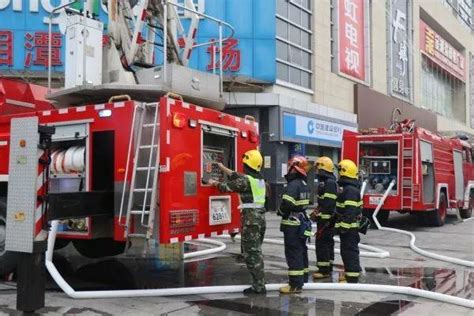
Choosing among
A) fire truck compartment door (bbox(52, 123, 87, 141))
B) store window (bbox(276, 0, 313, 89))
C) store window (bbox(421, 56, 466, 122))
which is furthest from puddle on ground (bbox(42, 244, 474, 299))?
store window (bbox(421, 56, 466, 122))

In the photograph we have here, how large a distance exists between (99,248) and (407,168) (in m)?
7.61

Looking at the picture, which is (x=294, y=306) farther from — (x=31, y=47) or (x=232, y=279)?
(x=31, y=47)

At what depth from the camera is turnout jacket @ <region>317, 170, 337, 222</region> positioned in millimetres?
7160

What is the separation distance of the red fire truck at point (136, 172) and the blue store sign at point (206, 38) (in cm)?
1217

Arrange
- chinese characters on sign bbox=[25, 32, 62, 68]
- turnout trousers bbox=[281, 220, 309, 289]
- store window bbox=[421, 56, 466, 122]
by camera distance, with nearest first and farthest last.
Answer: turnout trousers bbox=[281, 220, 309, 289] → chinese characters on sign bbox=[25, 32, 62, 68] → store window bbox=[421, 56, 466, 122]

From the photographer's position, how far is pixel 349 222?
6.87 metres

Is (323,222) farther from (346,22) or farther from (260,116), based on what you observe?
(346,22)

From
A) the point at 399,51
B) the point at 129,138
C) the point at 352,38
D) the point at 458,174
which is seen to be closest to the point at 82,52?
the point at 129,138

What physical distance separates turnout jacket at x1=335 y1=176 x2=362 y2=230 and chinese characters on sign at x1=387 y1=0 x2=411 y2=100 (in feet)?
80.2

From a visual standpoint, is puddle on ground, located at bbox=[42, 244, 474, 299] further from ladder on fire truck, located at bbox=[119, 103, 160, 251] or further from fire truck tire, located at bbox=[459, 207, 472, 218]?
fire truck tire, located at bbox=[459, 207, 472, 218]

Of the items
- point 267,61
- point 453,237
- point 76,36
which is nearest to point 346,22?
point 267,61

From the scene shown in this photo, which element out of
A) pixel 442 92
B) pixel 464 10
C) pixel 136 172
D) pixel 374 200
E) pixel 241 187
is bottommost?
pixel 374 200

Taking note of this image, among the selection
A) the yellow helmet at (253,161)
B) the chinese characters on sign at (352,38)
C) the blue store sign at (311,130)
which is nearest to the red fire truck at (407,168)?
the blue store sign at (311,130)

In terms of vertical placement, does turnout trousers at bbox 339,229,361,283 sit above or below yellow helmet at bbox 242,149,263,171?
below
